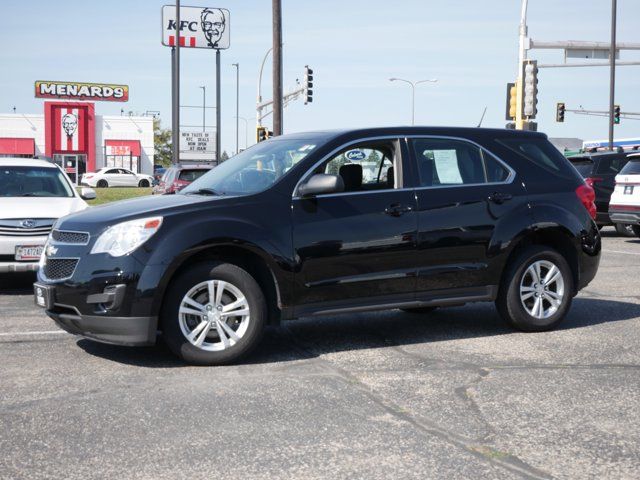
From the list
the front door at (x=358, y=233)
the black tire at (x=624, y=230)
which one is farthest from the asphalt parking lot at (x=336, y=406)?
the black tire at (x=624, y=230)

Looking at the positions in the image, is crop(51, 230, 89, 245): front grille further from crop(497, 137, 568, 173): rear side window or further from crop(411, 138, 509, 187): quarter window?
crop(497, 137, 568, 173): rear side window

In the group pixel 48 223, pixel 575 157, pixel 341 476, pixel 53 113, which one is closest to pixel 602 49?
pixel 575 157

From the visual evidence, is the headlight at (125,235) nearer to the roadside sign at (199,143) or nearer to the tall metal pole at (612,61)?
the tall metal pole at (612,61)

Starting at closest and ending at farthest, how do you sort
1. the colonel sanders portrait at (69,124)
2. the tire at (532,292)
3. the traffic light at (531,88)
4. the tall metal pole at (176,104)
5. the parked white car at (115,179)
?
the tire at (532,292)
the traffic light at (531,88)
the tall metal pole at (176,104)
the parked white car at (115,179)
the colonel sanders portrait at (69,124)

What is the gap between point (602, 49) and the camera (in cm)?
3138

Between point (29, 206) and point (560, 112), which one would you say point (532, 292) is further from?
point (560, 112)

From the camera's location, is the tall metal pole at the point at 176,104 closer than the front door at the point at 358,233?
No

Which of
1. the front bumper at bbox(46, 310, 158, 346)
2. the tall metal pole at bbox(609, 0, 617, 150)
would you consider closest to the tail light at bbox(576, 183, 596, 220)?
the front bumper at bbox(46, 310, 158, 346)

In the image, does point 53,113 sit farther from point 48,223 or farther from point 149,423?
point 149,423

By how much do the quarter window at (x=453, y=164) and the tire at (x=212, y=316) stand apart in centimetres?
178

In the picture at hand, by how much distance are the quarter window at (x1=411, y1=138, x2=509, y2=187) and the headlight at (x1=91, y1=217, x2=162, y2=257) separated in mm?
2250

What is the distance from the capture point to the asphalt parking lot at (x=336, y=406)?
165 inches

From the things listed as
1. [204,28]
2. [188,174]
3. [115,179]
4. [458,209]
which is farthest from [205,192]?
[115,179]

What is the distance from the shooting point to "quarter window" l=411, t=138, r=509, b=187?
23.7ft
